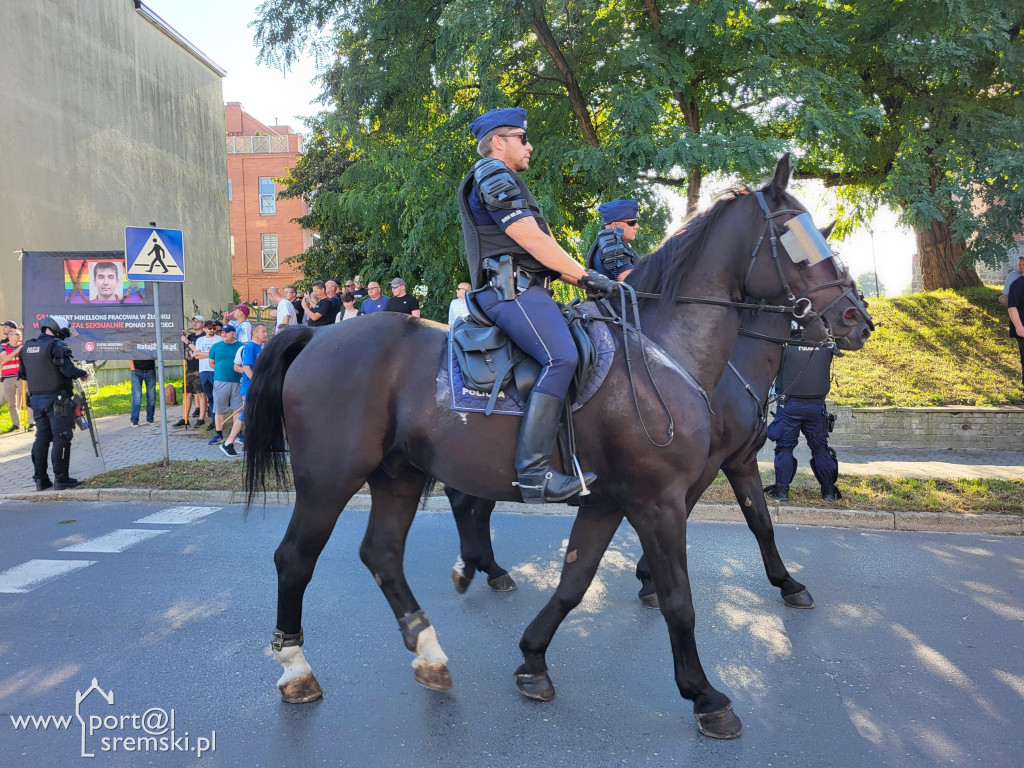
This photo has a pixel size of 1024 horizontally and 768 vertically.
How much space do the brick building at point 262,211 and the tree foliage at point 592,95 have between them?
39.9m

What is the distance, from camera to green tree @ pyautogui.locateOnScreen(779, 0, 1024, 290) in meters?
11.4

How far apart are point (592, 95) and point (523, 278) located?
34.3 ft

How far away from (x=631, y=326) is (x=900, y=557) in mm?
4071

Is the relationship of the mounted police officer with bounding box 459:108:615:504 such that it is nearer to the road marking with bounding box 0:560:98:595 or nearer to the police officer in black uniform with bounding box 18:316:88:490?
the road marking with bounding box 0:560:98:595

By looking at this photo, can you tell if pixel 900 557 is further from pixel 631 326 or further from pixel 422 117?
pixel 422 117

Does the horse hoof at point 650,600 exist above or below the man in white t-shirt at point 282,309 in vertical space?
below

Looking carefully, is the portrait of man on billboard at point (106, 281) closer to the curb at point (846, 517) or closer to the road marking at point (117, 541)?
the curb at point (846, 517)

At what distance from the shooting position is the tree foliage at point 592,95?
Answer: 441 inches

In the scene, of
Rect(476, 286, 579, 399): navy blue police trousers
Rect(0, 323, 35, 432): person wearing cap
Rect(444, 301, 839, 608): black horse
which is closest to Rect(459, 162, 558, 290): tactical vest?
Rect(476, 286, 579, 399): navy blue police trousers

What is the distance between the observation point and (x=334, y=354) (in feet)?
13.6

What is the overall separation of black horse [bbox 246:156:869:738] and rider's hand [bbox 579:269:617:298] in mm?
323

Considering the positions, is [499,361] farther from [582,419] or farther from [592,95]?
[592,95]

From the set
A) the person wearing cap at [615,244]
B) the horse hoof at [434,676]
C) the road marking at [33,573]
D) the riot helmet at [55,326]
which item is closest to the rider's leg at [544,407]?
the horse hoof at [434,676]

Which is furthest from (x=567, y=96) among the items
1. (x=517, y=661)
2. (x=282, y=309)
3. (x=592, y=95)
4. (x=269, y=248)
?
(x=269, y=248)
